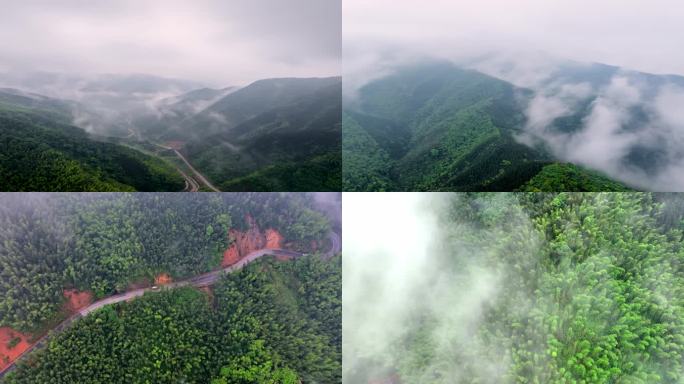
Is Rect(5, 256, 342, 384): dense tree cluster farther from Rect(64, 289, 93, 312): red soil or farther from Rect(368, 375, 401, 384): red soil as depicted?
Rect(368, 375, 401, 384): red soil

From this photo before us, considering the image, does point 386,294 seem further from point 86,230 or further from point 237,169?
point 86,230

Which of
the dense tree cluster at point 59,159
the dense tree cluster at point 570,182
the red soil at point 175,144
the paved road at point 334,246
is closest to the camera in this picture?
the dense tree cluster at point 59,159

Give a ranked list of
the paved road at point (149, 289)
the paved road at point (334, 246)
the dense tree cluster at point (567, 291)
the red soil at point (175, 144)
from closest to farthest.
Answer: the dense tree cluster at point (567, 291) < the paved road at point (149, 289) < the red soil at point (175, 144) < the paved road at point (334, 246)

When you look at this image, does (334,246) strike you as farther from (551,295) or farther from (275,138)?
(551,295)

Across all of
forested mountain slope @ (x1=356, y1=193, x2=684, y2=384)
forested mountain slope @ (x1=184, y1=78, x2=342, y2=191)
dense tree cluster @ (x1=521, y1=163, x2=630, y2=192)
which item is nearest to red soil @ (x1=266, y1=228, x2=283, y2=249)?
forested mountain slope @ (x1=184, y1=78, x2=342, y2=191)

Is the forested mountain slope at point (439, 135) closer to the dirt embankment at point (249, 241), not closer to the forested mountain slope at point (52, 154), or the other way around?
the dirt embankment at point (249, 241)

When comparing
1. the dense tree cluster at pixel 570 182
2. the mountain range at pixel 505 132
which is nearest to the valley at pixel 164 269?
the mountain range at pixel 505 132
